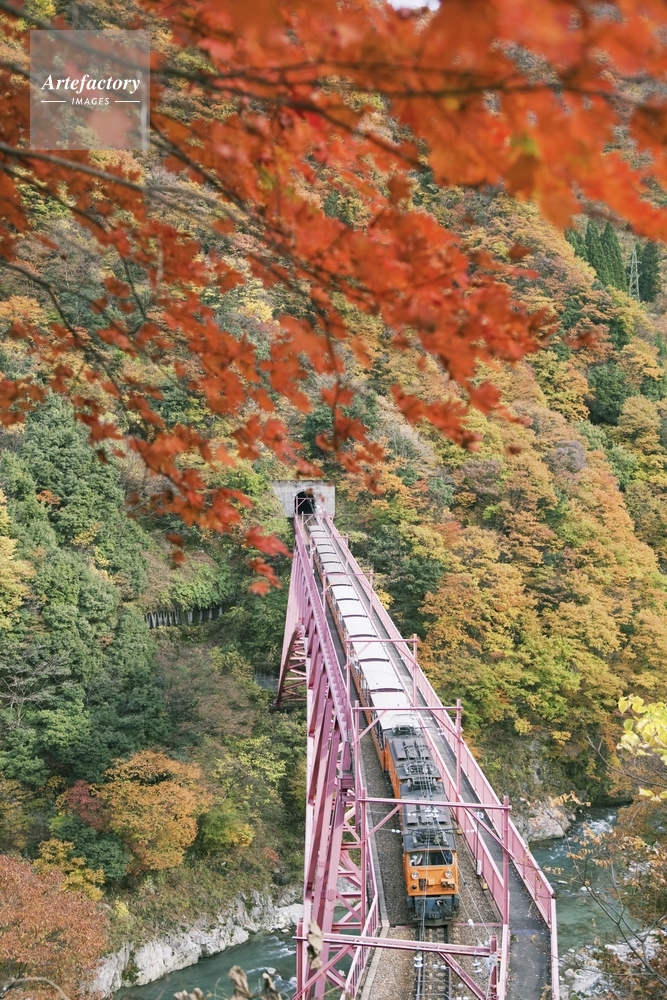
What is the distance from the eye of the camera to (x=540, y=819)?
2009cm

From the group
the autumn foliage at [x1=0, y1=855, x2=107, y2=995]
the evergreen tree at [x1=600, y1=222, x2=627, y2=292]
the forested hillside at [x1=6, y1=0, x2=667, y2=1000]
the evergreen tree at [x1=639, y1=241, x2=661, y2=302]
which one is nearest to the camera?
the forested hillside at [x1=6, y1=0, x2=667, y2=1000]

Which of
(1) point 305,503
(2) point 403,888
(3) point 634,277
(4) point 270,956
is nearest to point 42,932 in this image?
(4) point 270,956

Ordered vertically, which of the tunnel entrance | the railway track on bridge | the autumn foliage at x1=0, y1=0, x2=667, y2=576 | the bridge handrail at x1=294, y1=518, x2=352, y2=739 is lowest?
the railway track on bridge

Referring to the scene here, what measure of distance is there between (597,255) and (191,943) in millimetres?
34157

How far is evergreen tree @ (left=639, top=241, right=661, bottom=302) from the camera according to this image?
1619 inches

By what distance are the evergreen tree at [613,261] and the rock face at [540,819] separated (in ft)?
85.3

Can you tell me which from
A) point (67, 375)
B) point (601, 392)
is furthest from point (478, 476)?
point (67, 375)

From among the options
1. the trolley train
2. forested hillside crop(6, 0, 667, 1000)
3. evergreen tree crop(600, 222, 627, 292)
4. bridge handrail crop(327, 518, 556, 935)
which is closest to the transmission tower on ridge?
evergreen tree crop(600, 222, 627, 292)

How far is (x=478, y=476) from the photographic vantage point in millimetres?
24766

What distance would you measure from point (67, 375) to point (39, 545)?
14.9 metres

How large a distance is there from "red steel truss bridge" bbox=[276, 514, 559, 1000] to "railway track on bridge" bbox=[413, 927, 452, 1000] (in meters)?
0.01

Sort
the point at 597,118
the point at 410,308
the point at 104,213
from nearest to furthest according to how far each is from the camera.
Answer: the point at 597,118 < the point at 410,308 < the point at 104,213

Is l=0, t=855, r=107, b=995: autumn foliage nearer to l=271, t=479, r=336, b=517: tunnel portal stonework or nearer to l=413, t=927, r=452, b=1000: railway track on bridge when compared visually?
l=413, t=927, r=452, b=1000: railway track on bridge

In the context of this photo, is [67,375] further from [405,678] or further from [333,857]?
[405,678]
